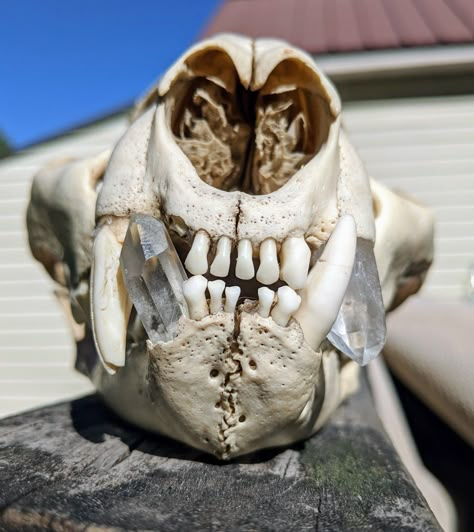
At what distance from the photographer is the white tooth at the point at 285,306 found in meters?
0.63

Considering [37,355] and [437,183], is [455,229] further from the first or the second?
[37,355]

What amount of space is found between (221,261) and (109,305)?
0.19 meters

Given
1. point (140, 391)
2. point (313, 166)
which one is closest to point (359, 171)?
point (313, 166)

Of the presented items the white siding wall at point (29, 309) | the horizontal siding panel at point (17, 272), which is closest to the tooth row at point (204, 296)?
the white siding wall at point (29, 309)

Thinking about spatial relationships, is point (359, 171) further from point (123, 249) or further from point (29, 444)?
point (29, 444)

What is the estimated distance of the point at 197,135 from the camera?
32.9 inches

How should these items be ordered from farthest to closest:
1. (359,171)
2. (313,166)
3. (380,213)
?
(380,213), (359,171), (313,166)

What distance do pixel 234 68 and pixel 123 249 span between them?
0.34m

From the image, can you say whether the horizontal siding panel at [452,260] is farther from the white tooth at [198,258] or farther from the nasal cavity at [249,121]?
the white tooth at [198,258]

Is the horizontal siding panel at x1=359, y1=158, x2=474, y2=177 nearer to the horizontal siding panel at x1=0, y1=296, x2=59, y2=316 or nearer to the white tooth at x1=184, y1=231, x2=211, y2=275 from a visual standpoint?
the horizontal siding panel at x1=0, y1=296, x2=59, y2=316

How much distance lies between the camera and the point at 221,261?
642 mm

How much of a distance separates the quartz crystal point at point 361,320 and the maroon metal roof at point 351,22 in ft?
8.09

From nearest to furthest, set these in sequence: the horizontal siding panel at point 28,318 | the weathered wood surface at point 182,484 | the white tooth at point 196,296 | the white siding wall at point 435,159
Answer: the weathered wood surface at point 182,484 < the white tooth at point 196,296 < the white siding wall at point 435,159 < the horizontal siding panel at point 28,318

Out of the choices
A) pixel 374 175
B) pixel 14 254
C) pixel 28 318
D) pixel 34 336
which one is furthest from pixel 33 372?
pixel 374 175
